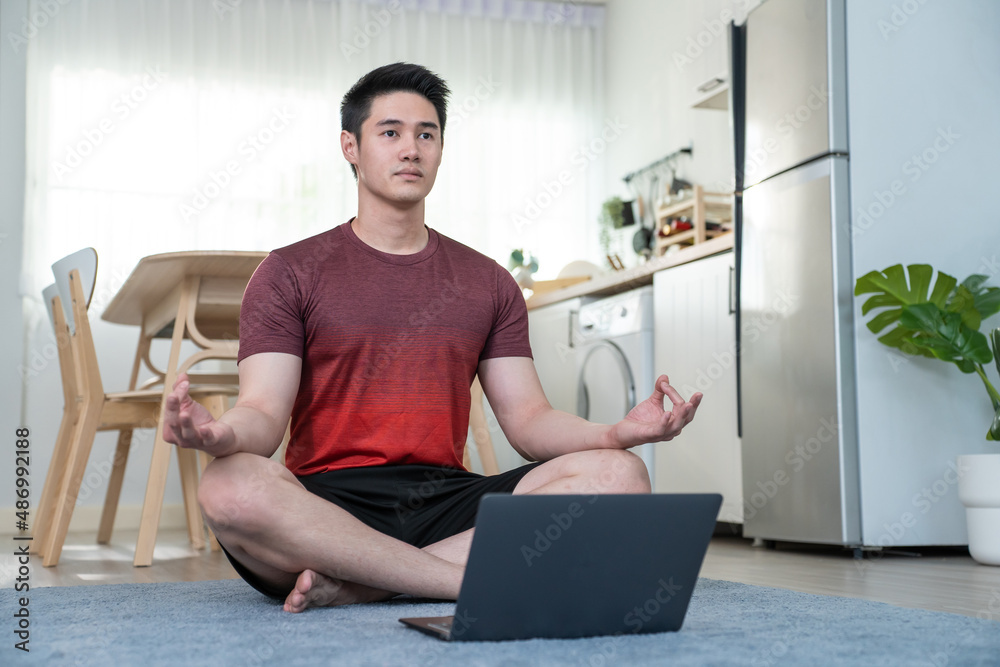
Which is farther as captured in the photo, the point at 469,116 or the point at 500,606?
the point at 469,116

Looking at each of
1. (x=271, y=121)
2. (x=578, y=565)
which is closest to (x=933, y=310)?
(x=578, y=565)

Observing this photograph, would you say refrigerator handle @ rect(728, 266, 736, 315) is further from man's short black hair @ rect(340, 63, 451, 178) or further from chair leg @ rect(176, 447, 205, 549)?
chair leg @ rect(176, 447, 205, 549)

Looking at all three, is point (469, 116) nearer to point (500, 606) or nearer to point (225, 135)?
point (225, 135)

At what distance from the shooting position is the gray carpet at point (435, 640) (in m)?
1.01

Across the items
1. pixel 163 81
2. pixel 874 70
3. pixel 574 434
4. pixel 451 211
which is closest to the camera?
pixel 574 434

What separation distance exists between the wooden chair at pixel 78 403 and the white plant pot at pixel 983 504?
2.05m

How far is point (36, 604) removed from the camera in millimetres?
1533

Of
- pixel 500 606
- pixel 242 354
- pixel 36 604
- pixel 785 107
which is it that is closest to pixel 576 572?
pixel 500 606

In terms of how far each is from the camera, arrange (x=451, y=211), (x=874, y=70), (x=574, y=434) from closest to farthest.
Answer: (x=574, y=434) < (x=874, y=70) < (x=451, y=211)

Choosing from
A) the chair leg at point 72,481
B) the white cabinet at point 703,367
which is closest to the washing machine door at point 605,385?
the white cabinet at point 703,367

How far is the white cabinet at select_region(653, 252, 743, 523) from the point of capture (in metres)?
3.07

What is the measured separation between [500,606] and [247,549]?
447 millimetres

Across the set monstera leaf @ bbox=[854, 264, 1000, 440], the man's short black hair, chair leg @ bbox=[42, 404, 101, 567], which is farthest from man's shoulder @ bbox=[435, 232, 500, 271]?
chair leg @ bbox=[42, 404, 101, 567]

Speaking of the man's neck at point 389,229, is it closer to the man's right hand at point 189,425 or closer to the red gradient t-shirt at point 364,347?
the red gradient t-shirt at point 364,347
